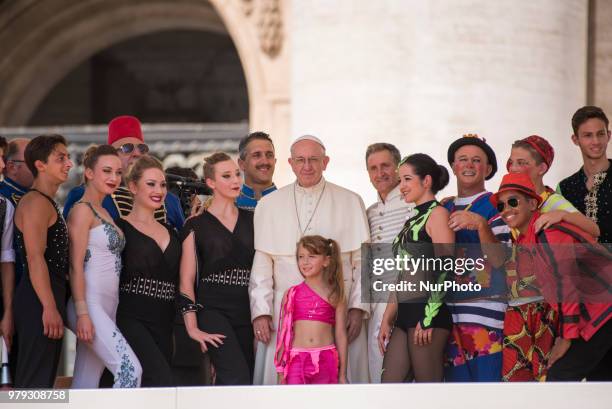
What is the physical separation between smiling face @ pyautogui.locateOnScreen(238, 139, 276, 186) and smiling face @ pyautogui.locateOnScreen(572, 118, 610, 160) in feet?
5.24

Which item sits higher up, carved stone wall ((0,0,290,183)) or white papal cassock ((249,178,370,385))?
carved stone wall ((0,0,290,183))

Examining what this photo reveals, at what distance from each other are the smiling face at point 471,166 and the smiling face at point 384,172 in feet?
1.29

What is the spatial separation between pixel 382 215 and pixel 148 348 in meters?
1.36

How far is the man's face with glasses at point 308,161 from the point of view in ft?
20.2

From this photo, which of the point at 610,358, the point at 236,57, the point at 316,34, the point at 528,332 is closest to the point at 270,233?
the point at 528,332

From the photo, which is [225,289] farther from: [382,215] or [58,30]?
[58,30]

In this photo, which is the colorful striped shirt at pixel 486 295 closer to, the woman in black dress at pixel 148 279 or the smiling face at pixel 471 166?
the smiling face at pixel 471 166

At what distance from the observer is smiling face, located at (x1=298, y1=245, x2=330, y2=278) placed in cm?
601

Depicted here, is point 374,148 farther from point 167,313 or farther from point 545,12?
point 545,12

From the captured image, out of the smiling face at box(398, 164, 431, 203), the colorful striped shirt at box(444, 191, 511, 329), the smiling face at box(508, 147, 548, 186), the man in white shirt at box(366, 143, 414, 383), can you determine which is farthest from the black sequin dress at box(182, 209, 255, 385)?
the smiling face at box(508, 147, 548, 186)

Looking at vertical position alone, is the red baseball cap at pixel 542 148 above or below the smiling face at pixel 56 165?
above

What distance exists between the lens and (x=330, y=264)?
19.8ft

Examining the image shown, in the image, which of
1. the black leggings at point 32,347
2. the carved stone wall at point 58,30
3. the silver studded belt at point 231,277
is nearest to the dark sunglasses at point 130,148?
the silver studded belt at point 231,277

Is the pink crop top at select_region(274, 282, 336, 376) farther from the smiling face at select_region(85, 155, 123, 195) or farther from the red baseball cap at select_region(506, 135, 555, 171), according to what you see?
the red baseball cap at select_region(506, 135, 555, 171)
